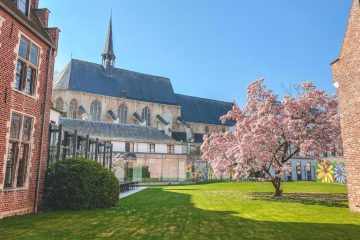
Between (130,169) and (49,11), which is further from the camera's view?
(130,169)

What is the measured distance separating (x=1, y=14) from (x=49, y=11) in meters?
3.91

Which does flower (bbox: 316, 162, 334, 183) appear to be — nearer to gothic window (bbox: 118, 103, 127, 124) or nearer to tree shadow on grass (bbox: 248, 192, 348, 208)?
tree shadow on grass (bbox: 248, 192, 348, 208)

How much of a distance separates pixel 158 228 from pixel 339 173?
133 ft

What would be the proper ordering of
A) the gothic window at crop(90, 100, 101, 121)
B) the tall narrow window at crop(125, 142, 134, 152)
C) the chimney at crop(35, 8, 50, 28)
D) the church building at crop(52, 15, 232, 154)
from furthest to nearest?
the gothic window at crop(90, 100, 101, 121)
the church building at crop(52, 15, 232, 154)
the tall narrow window at crop(125, 142, 134, 152)
the chimney at crop(35, 8, 50, 28)

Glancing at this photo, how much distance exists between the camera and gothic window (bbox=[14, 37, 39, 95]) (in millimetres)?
10344

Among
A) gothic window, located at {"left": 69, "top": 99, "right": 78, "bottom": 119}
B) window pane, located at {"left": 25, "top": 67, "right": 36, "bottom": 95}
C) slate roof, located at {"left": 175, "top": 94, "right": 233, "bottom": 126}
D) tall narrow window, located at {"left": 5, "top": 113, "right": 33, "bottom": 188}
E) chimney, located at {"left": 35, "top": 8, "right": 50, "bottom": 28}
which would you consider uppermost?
slate roof, located at {"left": 175, "top": 94, "right": 233, "bottom": 126}

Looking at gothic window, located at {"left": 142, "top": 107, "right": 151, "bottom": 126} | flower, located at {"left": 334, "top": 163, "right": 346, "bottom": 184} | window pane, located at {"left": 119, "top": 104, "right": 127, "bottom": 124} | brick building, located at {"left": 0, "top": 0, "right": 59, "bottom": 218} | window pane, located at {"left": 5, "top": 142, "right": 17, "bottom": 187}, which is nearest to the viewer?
brick building, located at {"left": 0, "top": 0, "right": 59, "bottom": 218}

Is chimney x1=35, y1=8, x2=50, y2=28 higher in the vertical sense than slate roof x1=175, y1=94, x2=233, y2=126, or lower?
lower

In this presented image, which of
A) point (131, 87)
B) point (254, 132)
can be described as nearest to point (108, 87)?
point (131, 87)

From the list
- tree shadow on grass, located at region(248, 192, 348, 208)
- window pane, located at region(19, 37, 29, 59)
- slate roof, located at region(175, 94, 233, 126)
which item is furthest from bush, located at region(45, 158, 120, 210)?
slate roof, located at region(175, 94, 233, 126)

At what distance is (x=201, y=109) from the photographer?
230ft

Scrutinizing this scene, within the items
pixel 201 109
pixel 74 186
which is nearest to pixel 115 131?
pixel 201 109

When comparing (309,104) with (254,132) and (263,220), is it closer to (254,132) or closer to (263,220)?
(254,132)

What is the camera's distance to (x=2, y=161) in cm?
924
